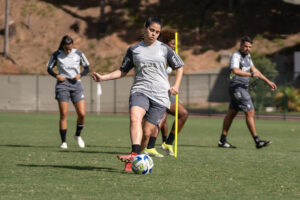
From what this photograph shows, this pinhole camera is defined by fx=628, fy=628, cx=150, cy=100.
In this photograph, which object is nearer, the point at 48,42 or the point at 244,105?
the point at 244,105

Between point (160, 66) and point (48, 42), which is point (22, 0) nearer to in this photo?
point (48, 42)

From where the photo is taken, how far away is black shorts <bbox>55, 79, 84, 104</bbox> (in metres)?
11.4

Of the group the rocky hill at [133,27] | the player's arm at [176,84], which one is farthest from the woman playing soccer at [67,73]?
the rocky hill at [133,27]

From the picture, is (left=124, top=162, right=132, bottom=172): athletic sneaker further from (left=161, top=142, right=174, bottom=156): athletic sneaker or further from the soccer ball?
(left=161, top=142, right=174, bottom=156): athletic sneaker

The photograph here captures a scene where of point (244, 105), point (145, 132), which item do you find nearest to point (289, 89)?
point (244, 105)

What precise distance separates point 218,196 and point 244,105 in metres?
6.18

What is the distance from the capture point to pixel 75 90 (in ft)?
37.6

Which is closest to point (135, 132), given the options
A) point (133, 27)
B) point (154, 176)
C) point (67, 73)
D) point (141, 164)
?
point (141, 164)

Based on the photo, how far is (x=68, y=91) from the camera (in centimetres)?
1144

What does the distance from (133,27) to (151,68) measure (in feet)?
138

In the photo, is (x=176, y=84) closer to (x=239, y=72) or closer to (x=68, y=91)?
(x=239, y=72)

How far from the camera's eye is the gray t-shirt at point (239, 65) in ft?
38.2

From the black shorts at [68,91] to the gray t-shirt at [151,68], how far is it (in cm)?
371

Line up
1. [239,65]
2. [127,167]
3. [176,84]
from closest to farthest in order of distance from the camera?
[127,167] < [176,84] < [239,65]
